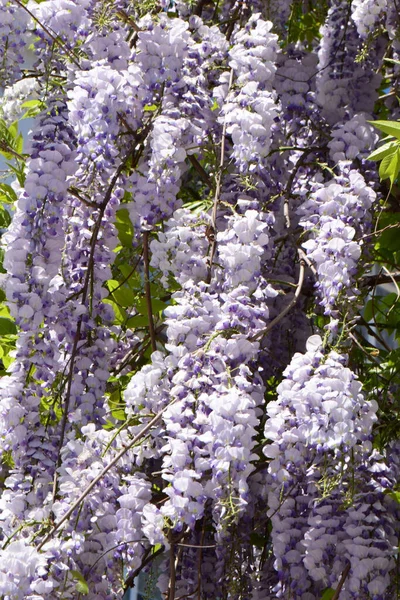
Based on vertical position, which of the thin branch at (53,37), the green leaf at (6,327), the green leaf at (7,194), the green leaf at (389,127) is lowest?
the green leaf at (389,127)

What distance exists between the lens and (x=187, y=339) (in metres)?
1.64

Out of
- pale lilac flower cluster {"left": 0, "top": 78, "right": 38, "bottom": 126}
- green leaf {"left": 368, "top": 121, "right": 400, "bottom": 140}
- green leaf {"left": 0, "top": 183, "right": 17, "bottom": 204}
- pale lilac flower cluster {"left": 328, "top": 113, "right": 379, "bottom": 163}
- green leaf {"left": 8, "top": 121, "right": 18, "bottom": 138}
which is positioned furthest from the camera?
pale lilac flower cluster {"left": 0, "top": 78, "right": 38, "bottom": 126}

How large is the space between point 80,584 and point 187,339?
0.41 m

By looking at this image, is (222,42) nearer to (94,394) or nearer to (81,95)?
(81,95)

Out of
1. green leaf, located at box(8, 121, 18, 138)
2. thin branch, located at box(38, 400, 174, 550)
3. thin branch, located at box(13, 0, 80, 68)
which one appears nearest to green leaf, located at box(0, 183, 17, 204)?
green leaf, located at box(8, 121, 18, 138)

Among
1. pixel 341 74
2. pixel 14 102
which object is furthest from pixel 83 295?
pixel 14 102

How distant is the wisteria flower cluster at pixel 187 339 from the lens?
1.57 metres

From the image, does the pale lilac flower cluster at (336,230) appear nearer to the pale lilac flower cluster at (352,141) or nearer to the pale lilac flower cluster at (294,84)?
the pale lilac flower cluster at (352,141)

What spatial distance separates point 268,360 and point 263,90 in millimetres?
498

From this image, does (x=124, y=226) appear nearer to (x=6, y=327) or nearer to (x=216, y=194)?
(x=6, y=327)

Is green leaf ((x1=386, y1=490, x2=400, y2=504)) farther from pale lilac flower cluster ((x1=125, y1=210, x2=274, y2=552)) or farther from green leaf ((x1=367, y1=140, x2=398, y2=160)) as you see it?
green leaf ((x1=367, y1=140, x2=398, y2=160))

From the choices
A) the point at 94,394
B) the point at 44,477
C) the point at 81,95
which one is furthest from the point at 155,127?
the point at 44,477

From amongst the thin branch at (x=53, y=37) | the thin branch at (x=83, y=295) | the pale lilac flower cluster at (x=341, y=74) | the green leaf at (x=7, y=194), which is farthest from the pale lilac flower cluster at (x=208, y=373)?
the green leaf at (x=7, y=194)

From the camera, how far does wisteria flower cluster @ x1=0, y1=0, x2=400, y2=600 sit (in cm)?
157
